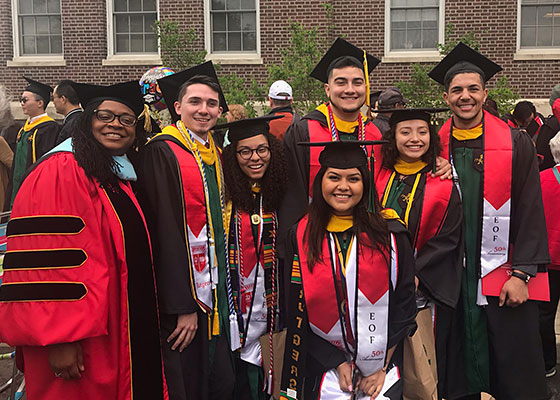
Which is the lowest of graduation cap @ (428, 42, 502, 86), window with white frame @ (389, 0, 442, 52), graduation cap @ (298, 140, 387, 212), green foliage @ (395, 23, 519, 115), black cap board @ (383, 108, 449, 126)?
graduation cap @ (298, 140, 387, 212)

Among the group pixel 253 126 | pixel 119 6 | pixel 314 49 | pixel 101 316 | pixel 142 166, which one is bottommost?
pixel 101 316

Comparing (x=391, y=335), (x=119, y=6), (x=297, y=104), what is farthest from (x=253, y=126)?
(x=119, y=6)

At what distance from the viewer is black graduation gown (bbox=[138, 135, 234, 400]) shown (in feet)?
9.96

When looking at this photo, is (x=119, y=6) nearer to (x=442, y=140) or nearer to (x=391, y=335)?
(x=442, y=140)

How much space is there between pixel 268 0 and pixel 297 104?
327 centimetres

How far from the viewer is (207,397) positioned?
3.25 m

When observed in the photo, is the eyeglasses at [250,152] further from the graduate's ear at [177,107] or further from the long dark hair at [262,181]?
the graduate's ear at [177,107]

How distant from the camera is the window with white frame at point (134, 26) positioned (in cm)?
1268

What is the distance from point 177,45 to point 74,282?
9795 mm

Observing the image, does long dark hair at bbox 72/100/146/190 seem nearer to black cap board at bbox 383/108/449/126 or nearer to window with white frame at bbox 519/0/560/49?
black cap board at bbox 383/108/449/126

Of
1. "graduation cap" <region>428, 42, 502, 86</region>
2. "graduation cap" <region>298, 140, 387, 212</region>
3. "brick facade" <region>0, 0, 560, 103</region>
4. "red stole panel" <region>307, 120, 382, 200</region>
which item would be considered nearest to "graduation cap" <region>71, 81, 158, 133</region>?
"graduation cap" <region>298, 140, 387, 212</region>

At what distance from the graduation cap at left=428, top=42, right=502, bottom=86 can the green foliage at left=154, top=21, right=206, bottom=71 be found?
824 centimetres

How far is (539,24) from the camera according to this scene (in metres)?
12.0

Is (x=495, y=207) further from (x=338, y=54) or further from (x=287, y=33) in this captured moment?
(x=287, y=33)
